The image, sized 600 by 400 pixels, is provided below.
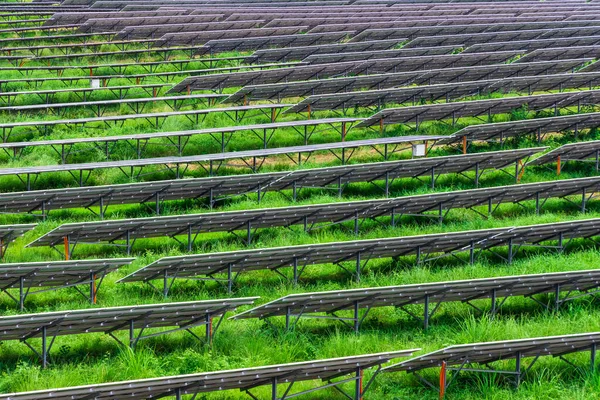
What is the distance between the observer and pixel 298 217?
23.2 meters

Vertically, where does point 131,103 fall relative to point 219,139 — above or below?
above

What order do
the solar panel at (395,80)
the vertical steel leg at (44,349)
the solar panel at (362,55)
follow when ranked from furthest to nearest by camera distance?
the solar panel at (362,55) < the solar panel at (395,80) < the vertical steel leg at (44,349)

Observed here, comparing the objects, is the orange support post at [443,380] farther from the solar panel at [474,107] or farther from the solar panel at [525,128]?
the solar panel at [474,107]

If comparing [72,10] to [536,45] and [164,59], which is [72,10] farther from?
[536,45]

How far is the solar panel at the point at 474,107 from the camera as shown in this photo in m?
31.2

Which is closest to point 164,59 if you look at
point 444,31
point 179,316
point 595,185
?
point 444,31

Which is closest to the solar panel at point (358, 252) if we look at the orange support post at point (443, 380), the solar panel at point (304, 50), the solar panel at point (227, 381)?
the solar panel at point (227, 381)

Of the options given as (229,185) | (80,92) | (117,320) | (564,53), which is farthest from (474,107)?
(117,320)

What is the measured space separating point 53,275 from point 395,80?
19636mm

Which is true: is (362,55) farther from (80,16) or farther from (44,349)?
(44,349)

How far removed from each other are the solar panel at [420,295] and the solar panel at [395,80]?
620 inches

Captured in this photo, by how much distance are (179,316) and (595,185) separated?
1293 centimetres

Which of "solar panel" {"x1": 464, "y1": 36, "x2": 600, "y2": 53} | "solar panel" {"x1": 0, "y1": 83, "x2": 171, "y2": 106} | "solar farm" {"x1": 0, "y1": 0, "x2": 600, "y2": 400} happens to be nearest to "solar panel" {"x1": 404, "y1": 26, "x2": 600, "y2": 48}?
"solar farm" {"x1": 0, "y1": 0, "x2": 600, "y2": 400}

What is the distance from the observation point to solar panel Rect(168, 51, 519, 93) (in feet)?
119
